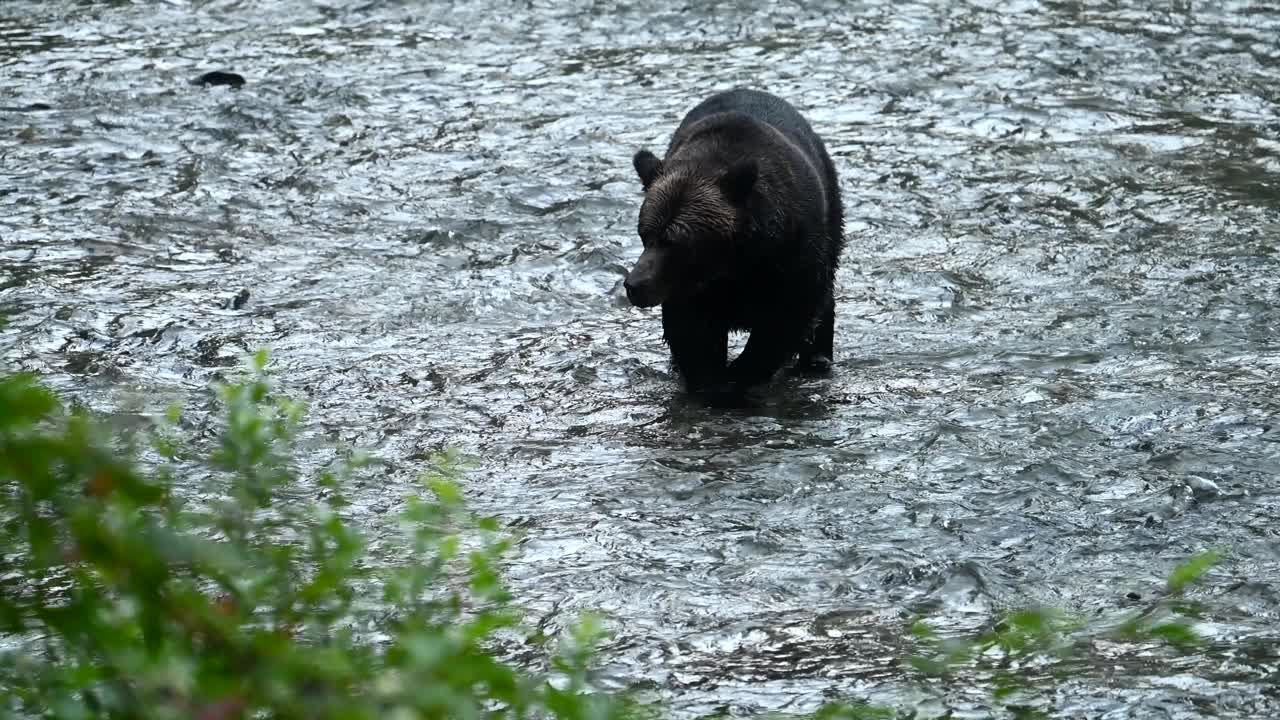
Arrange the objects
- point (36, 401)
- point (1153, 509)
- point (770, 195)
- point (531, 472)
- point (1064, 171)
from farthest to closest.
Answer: point (1064, 171) → point (770, 195) → point (531, 472) → point (1153, 509) → point (36, 401)

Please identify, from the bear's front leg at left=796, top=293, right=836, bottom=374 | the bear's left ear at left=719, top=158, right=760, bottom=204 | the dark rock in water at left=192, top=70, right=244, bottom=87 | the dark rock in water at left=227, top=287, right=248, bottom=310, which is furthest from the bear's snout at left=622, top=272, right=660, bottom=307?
the dark rock in water at left=192, top=70, right=244, bottom=87

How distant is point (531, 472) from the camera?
291 inches

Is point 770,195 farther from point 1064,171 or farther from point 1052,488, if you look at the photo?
point 1064,171

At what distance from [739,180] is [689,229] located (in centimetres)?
34

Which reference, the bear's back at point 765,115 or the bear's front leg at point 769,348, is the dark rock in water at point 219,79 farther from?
the bear's front leg at point 769,348

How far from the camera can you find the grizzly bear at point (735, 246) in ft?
25.7

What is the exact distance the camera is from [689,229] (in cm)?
778

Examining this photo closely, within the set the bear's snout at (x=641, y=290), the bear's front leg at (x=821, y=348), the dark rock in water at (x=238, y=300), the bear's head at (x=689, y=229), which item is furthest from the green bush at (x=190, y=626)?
the dark rock in water at (x=238, y=300)

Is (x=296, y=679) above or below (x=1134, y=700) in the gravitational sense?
above

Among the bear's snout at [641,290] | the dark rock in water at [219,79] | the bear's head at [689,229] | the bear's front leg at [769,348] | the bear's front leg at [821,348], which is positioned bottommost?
the bear's front leg at [821,348]

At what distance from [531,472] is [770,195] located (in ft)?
6.22

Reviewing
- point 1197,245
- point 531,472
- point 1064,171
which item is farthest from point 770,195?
point 1064,171

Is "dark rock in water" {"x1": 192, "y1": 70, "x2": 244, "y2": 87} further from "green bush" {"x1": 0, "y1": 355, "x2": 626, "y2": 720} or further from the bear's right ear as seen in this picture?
"green bush" {"x1": 0, "y1": 355, "x2": 626, "y2": 720}

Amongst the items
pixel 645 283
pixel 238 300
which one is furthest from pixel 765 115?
pixel 238 300
